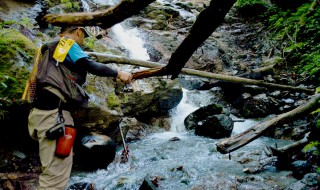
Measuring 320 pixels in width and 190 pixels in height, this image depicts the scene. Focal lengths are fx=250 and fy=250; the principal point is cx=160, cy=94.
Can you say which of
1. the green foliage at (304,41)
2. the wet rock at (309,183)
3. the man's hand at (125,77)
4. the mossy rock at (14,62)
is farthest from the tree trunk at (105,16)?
the green foliage at (304,41)

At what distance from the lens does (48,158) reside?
3.18 metres

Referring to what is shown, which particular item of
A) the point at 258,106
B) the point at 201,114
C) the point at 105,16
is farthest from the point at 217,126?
the point at 105,16

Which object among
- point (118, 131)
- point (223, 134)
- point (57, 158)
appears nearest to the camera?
point (57, 158)

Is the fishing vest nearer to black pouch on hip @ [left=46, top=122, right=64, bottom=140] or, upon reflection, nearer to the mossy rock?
black pouch on hip @ [left=46, top=122, right=64, bottom=140]

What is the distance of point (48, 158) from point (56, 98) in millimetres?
771

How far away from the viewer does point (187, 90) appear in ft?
43.6

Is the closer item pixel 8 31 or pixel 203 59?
pixel 8 31

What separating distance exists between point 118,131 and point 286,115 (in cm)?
475

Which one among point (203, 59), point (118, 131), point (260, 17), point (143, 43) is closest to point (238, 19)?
point (260, 17)

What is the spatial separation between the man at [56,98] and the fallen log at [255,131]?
6.34ft

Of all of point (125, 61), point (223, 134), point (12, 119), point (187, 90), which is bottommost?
point (187, 90)

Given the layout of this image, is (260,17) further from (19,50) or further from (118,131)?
(19,50)

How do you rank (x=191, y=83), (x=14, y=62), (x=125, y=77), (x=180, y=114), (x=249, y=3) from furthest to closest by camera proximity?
(x=249, y=3)
(x=191, y=83)
(x=180, y=114)
(x=14, y=62)
(x=125, y=77)

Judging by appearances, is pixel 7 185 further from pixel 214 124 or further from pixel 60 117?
pixel 214 124
